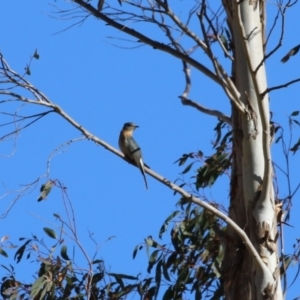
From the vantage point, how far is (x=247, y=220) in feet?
15.8

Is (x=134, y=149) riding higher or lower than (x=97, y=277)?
higher

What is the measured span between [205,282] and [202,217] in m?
0.51

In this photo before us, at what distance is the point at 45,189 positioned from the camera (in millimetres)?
5371

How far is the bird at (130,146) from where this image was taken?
629 cm

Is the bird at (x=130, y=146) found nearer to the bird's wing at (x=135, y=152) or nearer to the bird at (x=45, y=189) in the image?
the bird's wing at (x=135, y=152)

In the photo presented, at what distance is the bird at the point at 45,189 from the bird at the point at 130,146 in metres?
0.64

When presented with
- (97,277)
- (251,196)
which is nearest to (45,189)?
(97,277)

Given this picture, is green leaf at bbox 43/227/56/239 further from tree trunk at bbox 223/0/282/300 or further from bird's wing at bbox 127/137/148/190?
tree trunk at bbox 223/0/282/300

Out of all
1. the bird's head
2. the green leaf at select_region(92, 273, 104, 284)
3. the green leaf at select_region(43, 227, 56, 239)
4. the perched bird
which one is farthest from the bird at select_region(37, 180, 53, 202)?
the bird's head

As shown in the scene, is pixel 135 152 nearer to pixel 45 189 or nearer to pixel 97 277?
pixel 97 277

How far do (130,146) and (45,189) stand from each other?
5.63 ft

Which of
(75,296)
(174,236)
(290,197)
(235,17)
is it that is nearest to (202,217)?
(174,236)

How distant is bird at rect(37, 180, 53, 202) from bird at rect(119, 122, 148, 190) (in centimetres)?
64

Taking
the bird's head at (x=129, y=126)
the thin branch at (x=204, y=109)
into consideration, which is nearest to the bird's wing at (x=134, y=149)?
the bird's head at (x=129, y=126)
